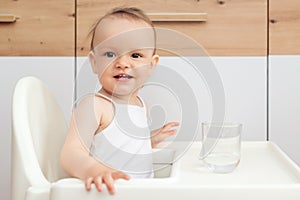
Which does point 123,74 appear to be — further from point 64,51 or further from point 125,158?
point 64,51

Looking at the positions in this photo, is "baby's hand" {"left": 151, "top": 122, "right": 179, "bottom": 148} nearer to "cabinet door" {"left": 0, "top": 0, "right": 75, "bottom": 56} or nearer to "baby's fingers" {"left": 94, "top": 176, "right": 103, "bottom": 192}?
"baby's fingers" {"left": 94, "top": 176, "right": 103, "bottom": 192}

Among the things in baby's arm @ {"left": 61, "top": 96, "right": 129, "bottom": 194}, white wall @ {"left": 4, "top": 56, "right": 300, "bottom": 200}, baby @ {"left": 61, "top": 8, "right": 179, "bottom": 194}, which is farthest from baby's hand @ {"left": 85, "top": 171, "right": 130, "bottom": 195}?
white wall @ {"left": 4, "top": 56, "right": 300, "bottom": 200}

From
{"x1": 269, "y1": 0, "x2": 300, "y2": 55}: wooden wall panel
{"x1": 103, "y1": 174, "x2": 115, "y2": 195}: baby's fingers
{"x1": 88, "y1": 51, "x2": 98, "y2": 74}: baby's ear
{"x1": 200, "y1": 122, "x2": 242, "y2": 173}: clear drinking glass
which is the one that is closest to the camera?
{"x1": 103, "y1": 174, "x2": 115, "y2": 195}: baby's fingers

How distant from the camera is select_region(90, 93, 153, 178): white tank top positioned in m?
0.90

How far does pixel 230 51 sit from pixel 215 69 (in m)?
0.06

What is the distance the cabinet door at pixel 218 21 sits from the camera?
132 cm

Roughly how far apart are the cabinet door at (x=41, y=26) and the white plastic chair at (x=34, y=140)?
34 centimetres

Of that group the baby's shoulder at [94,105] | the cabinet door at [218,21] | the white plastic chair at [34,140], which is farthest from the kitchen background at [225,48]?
the baby's shoulder at [94,105]

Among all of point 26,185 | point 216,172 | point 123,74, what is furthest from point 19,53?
point 216,172

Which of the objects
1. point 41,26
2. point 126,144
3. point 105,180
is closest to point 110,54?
point 126,144

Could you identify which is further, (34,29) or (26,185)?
(34,29)

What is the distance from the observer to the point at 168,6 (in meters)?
1.33

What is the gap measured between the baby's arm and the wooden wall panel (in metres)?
0.66

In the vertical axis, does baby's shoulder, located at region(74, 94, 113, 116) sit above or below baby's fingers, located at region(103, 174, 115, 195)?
above
